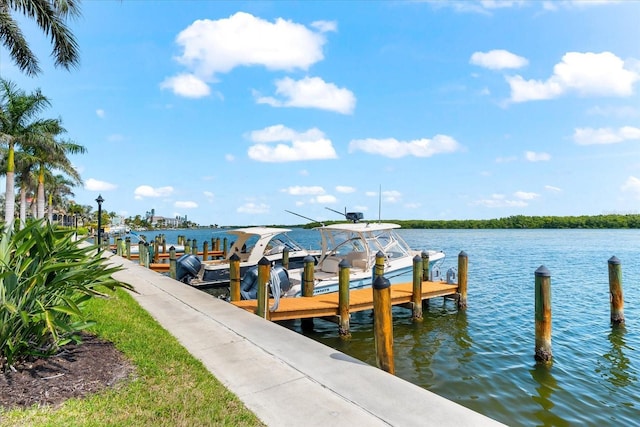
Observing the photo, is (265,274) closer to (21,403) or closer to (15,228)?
(15,228)

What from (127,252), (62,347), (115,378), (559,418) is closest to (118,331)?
(62,347)

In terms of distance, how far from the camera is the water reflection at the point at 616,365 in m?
7.81

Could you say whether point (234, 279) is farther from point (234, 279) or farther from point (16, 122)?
point (16, 122)

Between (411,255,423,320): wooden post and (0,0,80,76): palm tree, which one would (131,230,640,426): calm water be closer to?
(411,255,423,320): wooden post

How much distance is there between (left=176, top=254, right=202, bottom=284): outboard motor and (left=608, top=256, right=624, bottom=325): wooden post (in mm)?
14119

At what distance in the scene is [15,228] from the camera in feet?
17.8

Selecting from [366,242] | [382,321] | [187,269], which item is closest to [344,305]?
[382,321]

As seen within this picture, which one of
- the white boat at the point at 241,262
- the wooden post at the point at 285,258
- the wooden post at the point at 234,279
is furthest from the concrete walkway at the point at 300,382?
the wooden post at the point at 285,258

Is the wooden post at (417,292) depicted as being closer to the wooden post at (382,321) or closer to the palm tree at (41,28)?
the wooden post at (382,321)

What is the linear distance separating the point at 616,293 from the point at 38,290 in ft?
44.7

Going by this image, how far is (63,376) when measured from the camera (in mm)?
4453

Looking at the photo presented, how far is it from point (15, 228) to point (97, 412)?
3089 millimetres

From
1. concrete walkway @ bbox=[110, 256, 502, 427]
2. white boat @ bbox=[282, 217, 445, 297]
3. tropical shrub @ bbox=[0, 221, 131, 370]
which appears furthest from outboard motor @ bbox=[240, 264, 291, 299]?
tropical shrub @ bbox=[0, 221, 131, 370]

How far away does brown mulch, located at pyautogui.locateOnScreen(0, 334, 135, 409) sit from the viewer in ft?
13.1
